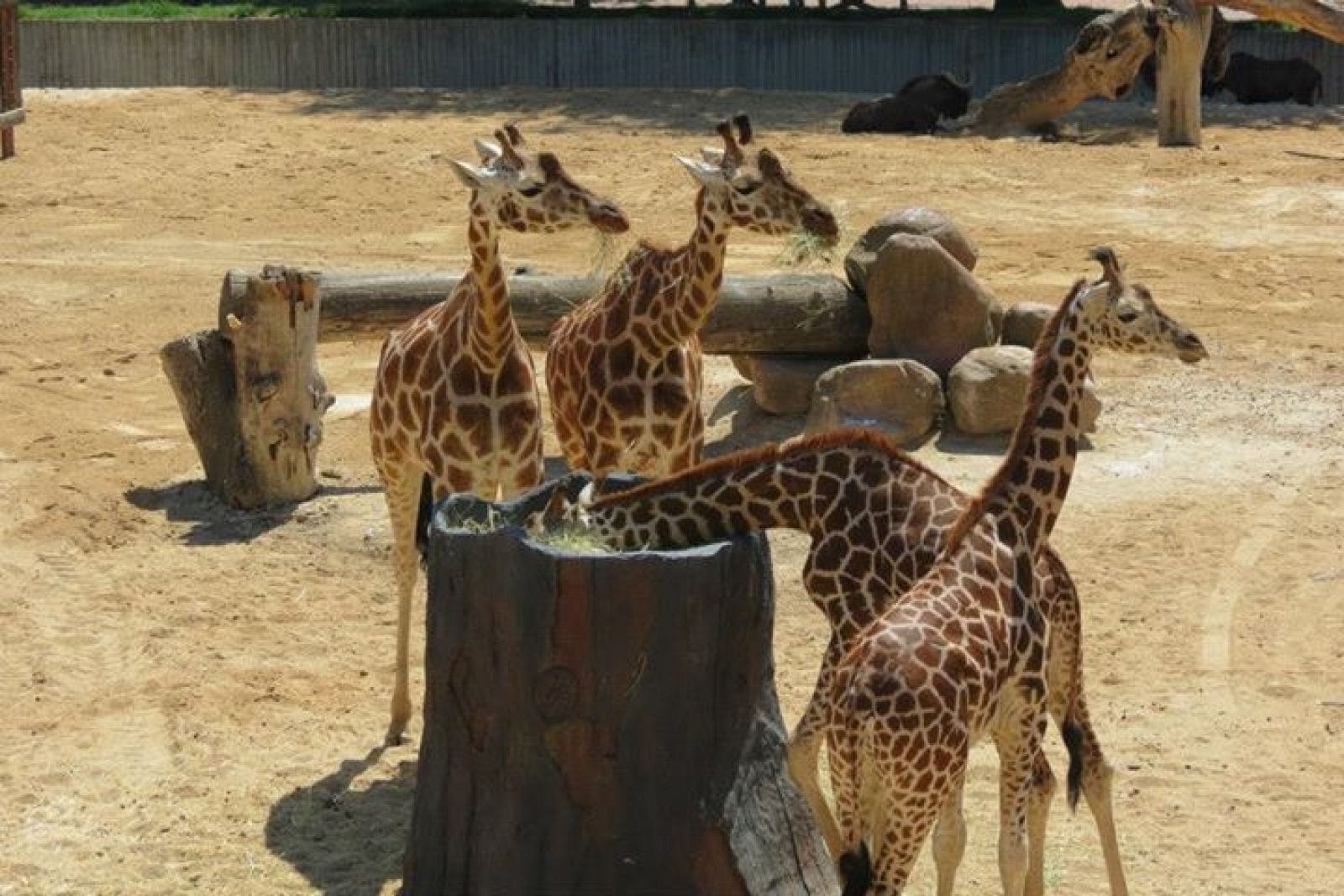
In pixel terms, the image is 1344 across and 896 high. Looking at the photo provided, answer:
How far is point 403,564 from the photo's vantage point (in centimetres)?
1034

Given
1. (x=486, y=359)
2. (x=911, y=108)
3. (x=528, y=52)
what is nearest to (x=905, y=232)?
(x=486, y=359)

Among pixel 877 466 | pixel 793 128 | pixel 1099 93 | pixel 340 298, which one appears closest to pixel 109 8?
A: pixel 793 128

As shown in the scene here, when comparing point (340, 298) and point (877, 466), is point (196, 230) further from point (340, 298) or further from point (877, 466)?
point (877, 466)

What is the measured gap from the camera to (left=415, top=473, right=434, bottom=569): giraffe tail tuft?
33.9 feet

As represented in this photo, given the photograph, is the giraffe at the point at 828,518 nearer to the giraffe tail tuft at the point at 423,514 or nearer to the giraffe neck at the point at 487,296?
the giraffe neck at the point at 487,296

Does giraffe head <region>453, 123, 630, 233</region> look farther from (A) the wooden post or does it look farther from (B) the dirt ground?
(A) the wooden post

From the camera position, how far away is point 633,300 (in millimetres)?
10047

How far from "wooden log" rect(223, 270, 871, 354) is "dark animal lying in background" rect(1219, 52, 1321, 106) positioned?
14606mm

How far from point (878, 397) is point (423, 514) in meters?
3.90

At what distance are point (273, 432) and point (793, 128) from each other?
12.8 metres

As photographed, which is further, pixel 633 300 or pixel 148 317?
pixel 148 317

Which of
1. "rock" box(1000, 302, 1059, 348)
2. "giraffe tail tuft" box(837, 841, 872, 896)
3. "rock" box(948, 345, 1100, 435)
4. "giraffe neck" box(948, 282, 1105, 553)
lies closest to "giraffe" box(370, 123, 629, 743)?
"giraffe neck" box(948, 282, 1105, 553)

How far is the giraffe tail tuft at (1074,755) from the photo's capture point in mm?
8109

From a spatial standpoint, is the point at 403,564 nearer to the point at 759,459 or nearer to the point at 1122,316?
the point at 759,459
